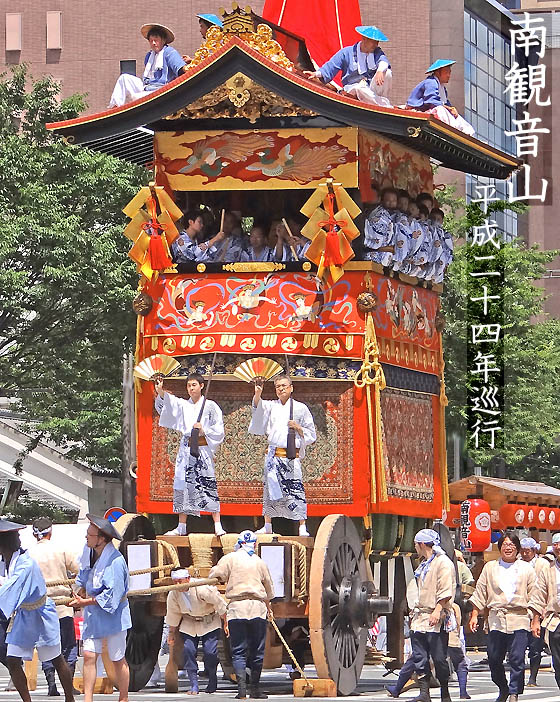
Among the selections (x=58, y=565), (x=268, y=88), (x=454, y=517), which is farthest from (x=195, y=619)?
(x=454, y=517)

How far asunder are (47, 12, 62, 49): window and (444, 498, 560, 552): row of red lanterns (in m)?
30.9

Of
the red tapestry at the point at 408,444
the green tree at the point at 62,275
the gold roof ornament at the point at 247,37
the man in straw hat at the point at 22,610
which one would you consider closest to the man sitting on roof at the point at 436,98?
the gold roof ornament at the point at 247,37

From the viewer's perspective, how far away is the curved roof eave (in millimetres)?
18922

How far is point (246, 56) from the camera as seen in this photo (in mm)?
19219

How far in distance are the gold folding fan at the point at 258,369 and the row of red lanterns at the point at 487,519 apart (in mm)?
8819

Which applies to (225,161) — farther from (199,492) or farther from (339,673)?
(339,673)

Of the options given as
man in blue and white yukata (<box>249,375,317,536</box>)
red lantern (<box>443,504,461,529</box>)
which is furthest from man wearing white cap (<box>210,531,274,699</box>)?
red lantern (<box>443,504,461,529</box>)

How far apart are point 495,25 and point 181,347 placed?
49.0 m

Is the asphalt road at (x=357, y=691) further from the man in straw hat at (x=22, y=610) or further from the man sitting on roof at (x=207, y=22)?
the man sitting on roof at (x=207, y=22)

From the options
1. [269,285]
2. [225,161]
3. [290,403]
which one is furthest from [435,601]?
[225,161]

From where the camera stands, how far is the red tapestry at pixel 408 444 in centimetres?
1988

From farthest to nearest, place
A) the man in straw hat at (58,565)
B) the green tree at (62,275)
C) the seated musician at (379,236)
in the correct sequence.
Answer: the green tree at (62,275) < the man in straw hat at (58,565) < the seated musician at (379,236)

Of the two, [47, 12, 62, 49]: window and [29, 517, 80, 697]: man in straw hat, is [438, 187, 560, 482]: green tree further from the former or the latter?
[47, 12, 62, 49]: window

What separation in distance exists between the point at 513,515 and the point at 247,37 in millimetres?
18057
